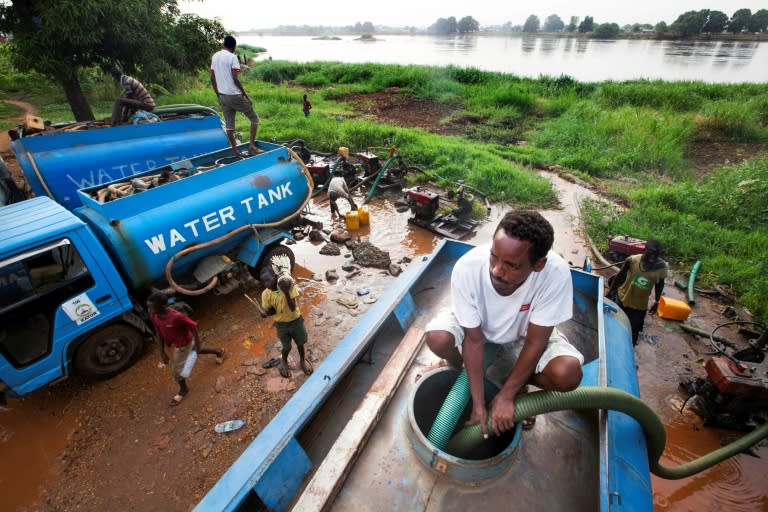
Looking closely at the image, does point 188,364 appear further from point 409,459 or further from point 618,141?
point 618,141

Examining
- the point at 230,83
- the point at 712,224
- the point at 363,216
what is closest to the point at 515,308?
the point at 363,216

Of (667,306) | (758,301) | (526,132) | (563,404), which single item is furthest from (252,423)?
(526,132)

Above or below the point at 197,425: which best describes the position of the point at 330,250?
above

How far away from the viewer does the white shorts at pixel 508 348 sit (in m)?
2.23

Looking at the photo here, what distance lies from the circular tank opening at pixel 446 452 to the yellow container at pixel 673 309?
13.6ft

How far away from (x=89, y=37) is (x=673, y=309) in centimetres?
1336

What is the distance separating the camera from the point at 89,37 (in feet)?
28.2

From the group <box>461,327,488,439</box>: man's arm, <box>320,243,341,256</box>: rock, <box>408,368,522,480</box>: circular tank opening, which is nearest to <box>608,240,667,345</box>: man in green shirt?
<box>408,368,522,480</box>: circular tank opening

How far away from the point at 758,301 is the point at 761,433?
11.3 ft

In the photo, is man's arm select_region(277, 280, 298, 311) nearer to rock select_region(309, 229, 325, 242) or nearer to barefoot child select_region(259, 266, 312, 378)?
barefoot child select_region(259, 266, 312, 378)

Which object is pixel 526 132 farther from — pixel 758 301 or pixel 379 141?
pixel 758 301

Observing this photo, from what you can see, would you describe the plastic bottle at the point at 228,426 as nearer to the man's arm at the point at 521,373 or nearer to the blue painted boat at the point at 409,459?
the blue painted boat at the point at 409,459

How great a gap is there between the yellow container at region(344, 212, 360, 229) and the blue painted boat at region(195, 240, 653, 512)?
15.5 ft

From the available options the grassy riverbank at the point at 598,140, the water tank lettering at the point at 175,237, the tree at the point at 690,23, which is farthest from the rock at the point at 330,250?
the tree at the point at 690,23
